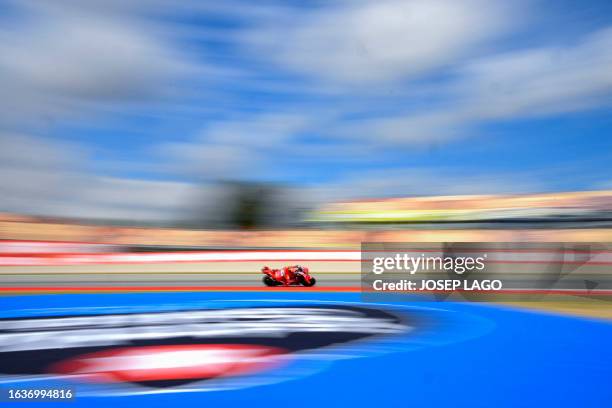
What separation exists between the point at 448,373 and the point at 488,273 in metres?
7.01

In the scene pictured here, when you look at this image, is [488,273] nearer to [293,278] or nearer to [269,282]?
[293,278]

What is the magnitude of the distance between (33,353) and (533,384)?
16.2 feet

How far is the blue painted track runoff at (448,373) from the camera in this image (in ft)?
13.5

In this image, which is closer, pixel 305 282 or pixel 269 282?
pixel 305 282

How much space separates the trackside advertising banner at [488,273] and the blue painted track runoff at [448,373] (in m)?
2.84

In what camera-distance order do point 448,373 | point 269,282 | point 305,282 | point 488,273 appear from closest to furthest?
1. point 448,373
2. point 488,273
3. point 305,282
4. point 269,282

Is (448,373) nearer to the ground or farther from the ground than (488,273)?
nearer to the ground

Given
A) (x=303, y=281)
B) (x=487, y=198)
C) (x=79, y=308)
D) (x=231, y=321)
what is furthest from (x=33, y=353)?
(x=487, y=198)

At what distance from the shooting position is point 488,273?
1135cm

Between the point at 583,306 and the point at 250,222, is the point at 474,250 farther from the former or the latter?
the point at 250,222

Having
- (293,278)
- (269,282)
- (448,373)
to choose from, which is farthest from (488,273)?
(448,373)

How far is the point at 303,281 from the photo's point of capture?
13.3 meters

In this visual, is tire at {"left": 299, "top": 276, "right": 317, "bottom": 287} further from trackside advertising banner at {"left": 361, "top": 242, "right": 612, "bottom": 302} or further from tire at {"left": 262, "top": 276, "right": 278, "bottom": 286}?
trackside advertising banner at {"left": 361, "top": 242, "right": 612, "bottom": 302}

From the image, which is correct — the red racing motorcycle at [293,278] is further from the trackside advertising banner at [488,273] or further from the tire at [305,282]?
the trackside advertising banner at [488,273]
